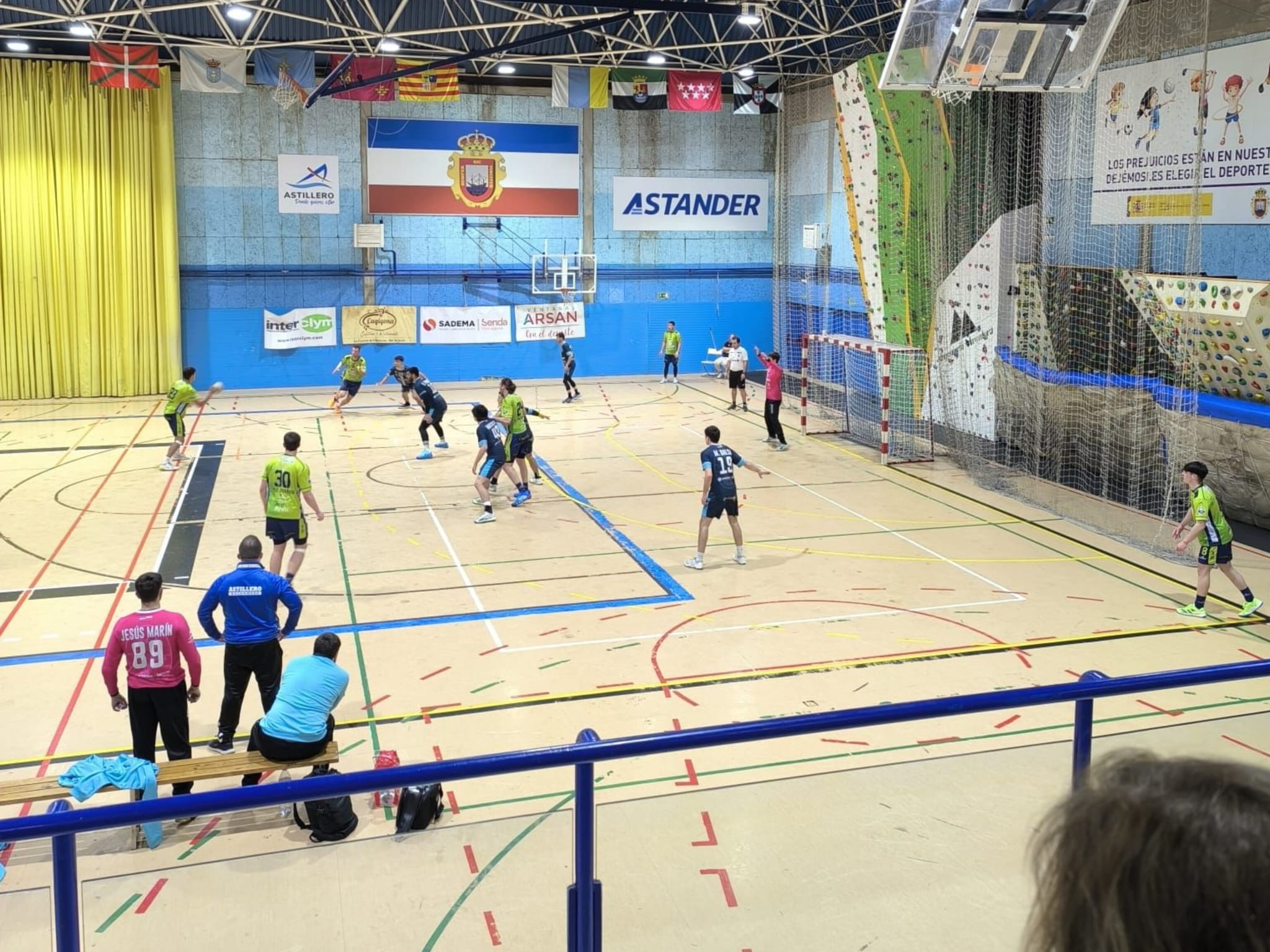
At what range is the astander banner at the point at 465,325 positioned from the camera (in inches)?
1294

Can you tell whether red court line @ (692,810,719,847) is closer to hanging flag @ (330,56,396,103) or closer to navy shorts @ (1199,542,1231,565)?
navy shorts @ (1199,542,1231,565)

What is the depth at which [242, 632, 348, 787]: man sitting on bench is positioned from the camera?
8273 millimetres

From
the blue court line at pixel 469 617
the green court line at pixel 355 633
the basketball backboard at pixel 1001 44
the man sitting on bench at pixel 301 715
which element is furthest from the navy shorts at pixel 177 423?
the man sitting on bench at pixel 301 715

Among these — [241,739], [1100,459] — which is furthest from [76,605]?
[1100,459]

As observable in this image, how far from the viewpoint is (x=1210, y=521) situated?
42.7 ft

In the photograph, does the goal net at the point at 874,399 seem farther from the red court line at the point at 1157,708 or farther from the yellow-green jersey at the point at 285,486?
the red court line at the point at 1157,708

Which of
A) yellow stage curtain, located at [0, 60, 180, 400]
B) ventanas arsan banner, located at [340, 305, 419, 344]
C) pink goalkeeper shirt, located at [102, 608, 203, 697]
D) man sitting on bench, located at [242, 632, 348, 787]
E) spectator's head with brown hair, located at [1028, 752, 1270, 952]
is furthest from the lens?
ventanas arsan banner, located at [340, 305, 419, 344]

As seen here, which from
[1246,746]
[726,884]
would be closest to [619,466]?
[1246,746]

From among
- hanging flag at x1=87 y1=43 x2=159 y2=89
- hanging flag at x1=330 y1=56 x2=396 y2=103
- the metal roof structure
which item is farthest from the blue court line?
hanging flag at x1=87 y1=43 x2=159 y2=89

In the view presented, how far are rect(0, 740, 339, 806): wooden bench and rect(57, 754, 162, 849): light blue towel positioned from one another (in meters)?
0.45

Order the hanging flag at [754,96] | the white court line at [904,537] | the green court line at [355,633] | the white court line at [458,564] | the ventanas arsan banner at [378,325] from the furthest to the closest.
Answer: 1. the ventanas arsan banner at [378,325]
2. the hanging flag at [754,96]
3. the white court line at [904,537]
4. the white court line at [458,564]
5. the green court line at [355,633]

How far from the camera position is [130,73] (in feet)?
90.6

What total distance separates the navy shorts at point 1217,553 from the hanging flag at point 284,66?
23070 mm

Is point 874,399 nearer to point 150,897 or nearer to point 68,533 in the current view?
point 68,533
